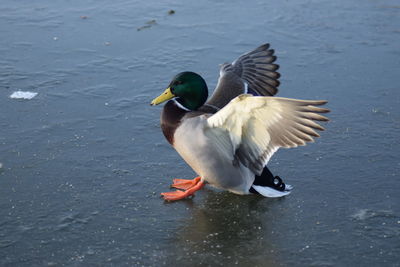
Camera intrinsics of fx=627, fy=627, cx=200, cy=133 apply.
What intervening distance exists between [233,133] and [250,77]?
3.58ft

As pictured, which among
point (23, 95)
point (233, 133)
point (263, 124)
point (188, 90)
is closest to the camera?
point (263, 124)

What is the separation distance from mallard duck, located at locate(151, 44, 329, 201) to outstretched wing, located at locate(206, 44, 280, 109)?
0.11 meters

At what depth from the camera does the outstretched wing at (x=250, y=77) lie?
4.59m

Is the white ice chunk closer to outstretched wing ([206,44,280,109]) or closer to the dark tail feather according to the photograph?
outstretched wing ([206,44,280,109])

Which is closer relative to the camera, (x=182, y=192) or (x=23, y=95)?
(x=182, y=192)

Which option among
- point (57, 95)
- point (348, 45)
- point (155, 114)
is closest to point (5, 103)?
point (57, 95)

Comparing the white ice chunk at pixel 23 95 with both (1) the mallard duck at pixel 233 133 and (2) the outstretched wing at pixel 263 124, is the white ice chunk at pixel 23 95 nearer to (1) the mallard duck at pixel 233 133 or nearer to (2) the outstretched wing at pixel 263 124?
(1) the mallard duck at pixel 233 133

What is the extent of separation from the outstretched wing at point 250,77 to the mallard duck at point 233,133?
11 centimetres

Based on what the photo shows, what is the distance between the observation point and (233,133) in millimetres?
3883

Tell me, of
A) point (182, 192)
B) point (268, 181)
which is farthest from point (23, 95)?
point (268, 181)

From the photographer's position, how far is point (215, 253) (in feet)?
11.2

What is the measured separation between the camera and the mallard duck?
3658 millimetres

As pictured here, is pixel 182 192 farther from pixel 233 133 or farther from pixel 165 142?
pixel 165 142

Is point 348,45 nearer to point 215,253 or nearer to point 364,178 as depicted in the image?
point 364,178
